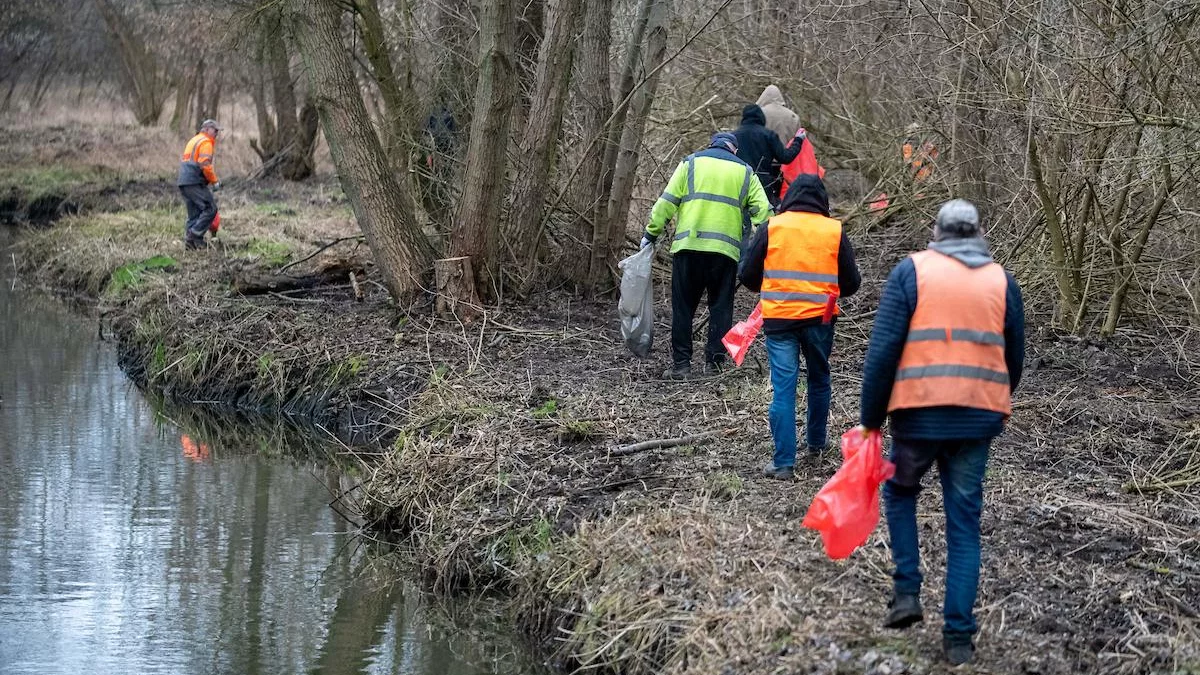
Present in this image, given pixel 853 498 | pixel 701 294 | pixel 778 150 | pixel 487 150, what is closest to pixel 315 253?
pixel 487 150

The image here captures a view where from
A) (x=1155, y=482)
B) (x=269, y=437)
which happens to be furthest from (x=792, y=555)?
(x=269, y=437)

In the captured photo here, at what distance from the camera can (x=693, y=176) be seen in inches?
365

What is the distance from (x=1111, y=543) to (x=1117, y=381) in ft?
11.7

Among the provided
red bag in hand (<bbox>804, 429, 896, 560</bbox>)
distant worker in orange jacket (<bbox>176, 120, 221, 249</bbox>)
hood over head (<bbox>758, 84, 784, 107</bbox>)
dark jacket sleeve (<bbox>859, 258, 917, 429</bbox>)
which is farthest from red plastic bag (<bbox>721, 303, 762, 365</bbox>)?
distant worker in orange jacket (<bbox>176, 120, 221, 249</bbox>)

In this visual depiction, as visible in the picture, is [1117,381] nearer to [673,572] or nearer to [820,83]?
[673,572]

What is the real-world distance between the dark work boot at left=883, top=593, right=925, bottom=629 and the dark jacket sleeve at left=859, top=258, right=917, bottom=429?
0.73m

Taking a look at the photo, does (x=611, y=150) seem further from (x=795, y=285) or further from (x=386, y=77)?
(x=795, y=285)

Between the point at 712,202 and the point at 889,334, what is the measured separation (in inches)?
171

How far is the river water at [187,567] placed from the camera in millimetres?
7070

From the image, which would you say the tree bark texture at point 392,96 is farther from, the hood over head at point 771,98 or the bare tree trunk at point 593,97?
the hood over head at point 771,98

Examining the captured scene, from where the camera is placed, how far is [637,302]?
1005cm

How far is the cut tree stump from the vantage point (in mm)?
11945

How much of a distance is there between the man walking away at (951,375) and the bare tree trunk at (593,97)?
24.7 ft

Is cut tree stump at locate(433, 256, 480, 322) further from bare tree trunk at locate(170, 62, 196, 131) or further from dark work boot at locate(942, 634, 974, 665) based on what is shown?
bare tree trunk at locate(170, 62, 196, 131)
